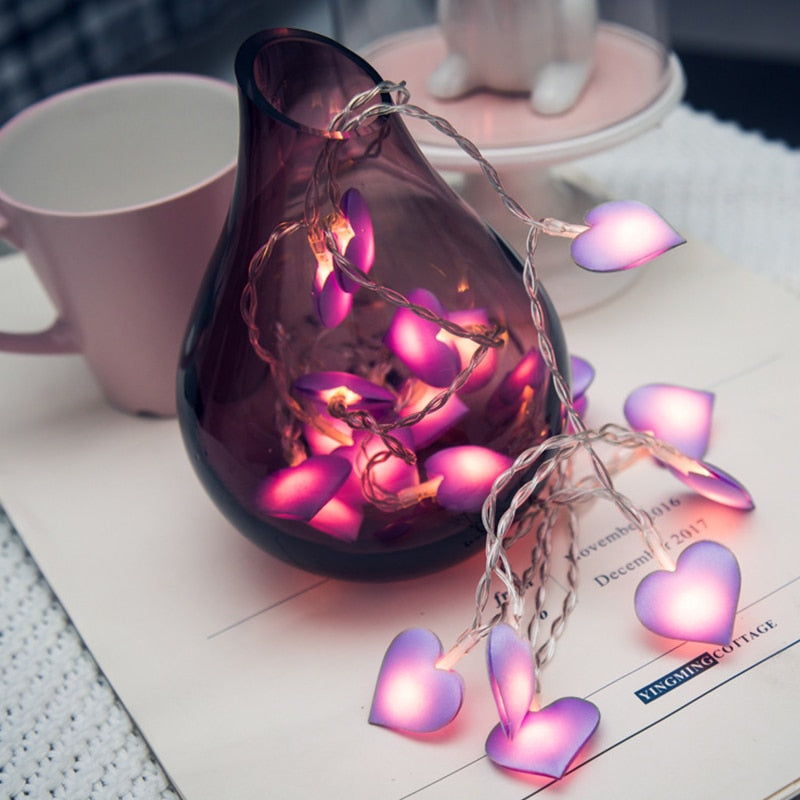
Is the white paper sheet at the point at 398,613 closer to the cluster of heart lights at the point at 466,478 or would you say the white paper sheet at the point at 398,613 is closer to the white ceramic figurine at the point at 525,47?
the cluster of heart lights at the point at 466,478

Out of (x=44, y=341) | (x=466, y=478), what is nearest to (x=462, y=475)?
(x=466, y=478)

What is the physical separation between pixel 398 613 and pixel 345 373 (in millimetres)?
85

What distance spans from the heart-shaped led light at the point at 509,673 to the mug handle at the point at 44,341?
0.24 meters

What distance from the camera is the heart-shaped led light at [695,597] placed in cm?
32

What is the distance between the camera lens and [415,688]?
32 cm

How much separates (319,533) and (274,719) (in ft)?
0.20

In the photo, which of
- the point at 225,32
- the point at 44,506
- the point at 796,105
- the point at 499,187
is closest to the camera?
the point at 499,187

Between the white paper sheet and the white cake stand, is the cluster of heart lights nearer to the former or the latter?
the white paper sheet

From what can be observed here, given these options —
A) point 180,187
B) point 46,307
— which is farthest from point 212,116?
point 46,307

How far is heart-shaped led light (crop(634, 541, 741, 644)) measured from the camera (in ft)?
1.05

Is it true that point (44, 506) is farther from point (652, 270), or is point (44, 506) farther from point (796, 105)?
point (796, 105)

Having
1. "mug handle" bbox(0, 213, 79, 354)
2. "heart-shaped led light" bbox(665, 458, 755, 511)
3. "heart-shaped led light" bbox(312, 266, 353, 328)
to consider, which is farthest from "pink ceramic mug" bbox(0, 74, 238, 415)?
"heart-shaped led light" bbox(665, 458, 755, 511)

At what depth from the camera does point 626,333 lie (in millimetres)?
468

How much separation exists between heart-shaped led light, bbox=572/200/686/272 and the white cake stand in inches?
6.9
